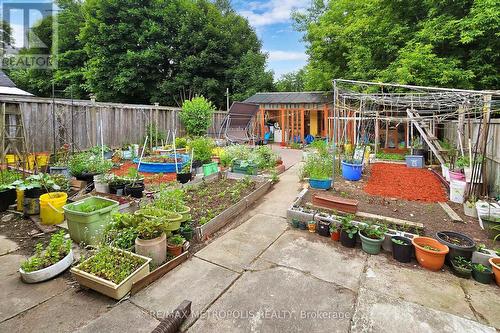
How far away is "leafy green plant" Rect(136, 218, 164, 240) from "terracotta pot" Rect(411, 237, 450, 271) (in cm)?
291

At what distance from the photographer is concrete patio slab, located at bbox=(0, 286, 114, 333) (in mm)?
1947

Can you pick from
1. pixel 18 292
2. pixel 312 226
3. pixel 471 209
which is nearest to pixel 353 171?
pixel 471 209

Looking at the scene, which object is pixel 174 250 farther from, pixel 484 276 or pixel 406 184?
pixel 406 184

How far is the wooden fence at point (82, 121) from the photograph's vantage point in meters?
6.28

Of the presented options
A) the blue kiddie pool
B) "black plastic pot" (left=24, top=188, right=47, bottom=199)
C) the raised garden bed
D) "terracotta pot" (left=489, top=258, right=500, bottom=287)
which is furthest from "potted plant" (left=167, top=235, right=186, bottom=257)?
the blue kiddie pool

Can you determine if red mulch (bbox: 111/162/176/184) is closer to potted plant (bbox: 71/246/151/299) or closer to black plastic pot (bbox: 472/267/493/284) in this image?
potted plant (bbox: 71/246/151/299)

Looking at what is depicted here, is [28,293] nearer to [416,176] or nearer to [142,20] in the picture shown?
[416,176]

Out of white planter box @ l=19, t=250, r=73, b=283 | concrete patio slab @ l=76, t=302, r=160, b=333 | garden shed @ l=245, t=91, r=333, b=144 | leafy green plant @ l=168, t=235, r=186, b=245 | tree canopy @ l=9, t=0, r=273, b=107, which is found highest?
tree canopy @ l=9, t=0, r=273, b=107

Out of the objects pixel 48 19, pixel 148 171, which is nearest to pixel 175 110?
pixel 148 171

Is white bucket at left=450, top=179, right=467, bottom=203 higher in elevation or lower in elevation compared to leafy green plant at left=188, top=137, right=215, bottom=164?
lower

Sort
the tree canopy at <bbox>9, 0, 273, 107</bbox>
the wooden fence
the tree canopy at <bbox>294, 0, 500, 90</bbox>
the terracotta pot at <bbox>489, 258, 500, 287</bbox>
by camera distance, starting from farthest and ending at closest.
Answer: the tree canopy at <bbox>9, 0, 273, 107</bbox> < the tree canopy at <bbox>294, 0, 500, 90</bbox> < the wooden fence < the terracotta pot at <bbox>489, 258, 500, 287</bbox>

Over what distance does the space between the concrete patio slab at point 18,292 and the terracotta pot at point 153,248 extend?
2.33 ft

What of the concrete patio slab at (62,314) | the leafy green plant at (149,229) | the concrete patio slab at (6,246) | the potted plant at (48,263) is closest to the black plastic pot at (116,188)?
the concrete patio slab at (6,246)

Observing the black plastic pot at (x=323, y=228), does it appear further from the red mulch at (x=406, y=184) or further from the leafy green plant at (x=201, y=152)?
the leafy green plant at (x=201, y=152)
